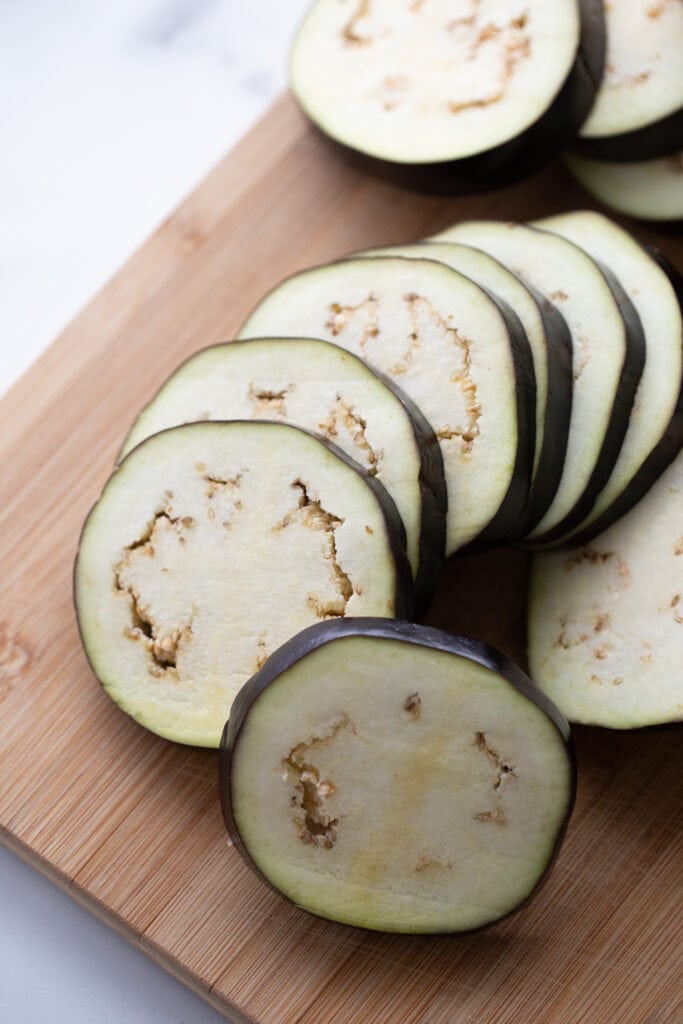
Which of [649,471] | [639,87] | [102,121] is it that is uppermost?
[102,121]

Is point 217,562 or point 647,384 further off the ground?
point 217,562

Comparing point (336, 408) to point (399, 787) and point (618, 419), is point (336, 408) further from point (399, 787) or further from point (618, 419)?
point (399, 787)

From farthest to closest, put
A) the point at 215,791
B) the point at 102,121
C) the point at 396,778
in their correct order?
1. the point at 102,121
2. the point at 215,791
3. the point at 396,778

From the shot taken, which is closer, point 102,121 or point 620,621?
point 620,621

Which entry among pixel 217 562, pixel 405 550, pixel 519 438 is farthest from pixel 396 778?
pixel 519 438

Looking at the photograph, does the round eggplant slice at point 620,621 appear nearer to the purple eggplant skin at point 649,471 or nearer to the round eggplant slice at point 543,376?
the purple eggplant skin at point 649,471

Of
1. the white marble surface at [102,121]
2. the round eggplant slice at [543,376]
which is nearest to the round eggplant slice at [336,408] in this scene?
the round eggplant slice at [543,376]

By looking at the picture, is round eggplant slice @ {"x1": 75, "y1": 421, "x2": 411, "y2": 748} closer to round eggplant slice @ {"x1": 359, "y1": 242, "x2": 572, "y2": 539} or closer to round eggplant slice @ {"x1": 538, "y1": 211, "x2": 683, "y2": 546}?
round eggplant slice @ {"x1": 359, "y1": 242, "x2": 572, "y2": 539}
